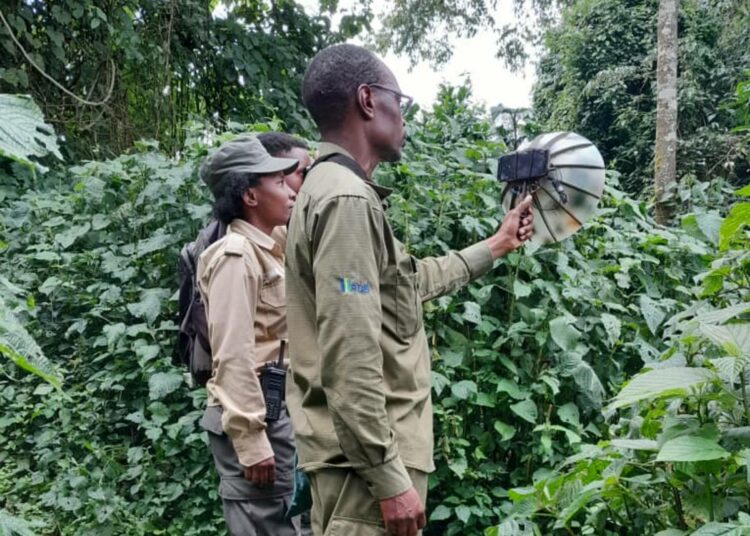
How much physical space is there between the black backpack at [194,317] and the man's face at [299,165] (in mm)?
371

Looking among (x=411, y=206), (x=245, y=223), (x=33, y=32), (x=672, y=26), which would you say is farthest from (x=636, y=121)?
(x=245, y=223)

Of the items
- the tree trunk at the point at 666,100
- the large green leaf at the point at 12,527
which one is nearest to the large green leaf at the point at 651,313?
the large green leaf at the point at 12,527

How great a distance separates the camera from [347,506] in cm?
190

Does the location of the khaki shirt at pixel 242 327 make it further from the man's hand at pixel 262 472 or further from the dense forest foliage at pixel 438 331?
the dense forest foliage at pixel 438 331

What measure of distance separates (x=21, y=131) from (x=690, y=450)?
1.23m

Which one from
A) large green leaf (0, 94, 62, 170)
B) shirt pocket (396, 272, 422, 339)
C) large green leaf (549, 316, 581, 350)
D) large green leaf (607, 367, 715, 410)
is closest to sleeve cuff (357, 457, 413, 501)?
shirt pocket (396, 272, 422, 339)

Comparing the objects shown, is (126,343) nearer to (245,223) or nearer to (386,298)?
(245,223)

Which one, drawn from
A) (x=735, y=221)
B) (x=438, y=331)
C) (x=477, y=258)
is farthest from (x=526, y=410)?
(x=735, y=221)

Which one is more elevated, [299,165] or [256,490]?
[299,165]

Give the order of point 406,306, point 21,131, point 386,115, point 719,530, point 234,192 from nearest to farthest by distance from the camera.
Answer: point 21,131
point 719,530
point 406,306
point 386,115
point 234,192

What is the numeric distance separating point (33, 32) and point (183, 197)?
4.11 m

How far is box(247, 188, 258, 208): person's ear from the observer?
2947mm

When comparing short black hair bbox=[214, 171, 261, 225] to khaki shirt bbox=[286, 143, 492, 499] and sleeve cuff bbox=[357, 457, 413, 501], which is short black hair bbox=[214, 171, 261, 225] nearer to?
khaki shirt bbox=[286, 143, 492, 499]

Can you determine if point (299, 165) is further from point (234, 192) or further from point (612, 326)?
point (612, 326)
